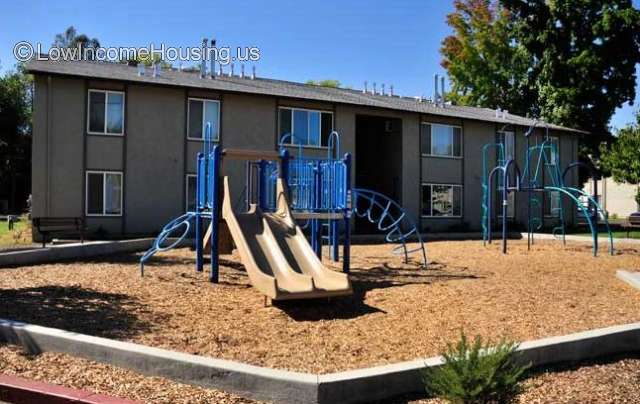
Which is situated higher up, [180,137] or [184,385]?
[180,137]

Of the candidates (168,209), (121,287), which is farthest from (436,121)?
(121,287)

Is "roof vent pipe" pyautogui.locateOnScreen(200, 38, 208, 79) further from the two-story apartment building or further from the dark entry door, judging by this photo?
the dark entry door

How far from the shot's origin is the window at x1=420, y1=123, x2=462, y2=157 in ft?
97.4

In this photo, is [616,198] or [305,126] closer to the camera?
[305,126]

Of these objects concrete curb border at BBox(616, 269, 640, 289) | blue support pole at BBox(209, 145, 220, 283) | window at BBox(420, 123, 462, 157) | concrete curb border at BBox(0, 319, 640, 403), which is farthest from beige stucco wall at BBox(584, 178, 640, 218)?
concrete curb border at BBox(0, 319, 640, 403)

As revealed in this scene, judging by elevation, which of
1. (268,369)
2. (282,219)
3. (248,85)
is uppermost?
(248,85)

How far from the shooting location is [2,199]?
56.3 metres

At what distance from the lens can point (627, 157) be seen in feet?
106

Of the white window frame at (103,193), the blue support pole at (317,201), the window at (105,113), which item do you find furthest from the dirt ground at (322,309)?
the window at (105,113)

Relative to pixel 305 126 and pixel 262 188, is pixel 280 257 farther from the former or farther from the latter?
pixel 305 126

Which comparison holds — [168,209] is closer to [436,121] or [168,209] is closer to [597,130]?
[436,121]

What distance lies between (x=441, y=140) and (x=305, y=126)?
7447mm

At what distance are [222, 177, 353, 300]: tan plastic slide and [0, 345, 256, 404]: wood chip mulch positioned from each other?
9.13 feet

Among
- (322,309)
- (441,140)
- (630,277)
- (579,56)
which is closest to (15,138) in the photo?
(441,140)
